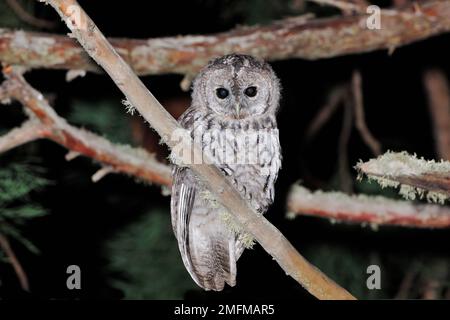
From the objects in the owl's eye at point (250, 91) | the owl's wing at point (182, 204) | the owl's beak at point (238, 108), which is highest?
the owl's eye at point (250, 91)

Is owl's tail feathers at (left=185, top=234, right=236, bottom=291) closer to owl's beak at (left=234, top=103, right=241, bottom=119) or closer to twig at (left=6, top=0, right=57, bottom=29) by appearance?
owl's beak at (left=234, top=103, right=241, bottom=119)

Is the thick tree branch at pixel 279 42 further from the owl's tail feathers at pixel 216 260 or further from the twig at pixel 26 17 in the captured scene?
the owl's tail feathers at pixel 216 260

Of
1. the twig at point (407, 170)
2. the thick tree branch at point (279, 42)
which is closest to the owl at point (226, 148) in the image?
the thick tree branch at point (279, 42)

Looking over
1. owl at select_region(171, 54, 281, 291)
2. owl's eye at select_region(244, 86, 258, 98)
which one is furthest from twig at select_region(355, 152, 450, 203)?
owl's eye at select_region(244, 86, 258, 98)

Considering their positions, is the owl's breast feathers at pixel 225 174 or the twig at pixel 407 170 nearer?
the twig at pixel 407 170

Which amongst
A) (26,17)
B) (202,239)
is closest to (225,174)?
(202,239)

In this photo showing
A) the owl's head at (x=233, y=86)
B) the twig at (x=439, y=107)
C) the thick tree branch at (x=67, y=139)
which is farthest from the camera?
the twig at (x=439, y=107)

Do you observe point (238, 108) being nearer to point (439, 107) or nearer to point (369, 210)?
point (369, 210)

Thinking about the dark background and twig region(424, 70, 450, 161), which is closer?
the dark background
